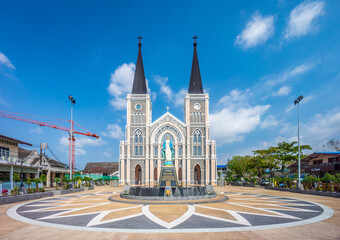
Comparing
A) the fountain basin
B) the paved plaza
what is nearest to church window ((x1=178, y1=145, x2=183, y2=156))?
the fountain basin

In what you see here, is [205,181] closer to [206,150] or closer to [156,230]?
[206,150]

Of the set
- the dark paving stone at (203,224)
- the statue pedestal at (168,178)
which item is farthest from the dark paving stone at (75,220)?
the statue pedestal at (168,178)

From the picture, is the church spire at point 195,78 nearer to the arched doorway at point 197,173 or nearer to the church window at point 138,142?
the church window at point 138,142

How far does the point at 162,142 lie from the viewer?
2272 inches

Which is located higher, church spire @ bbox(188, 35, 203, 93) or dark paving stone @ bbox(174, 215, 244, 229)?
church spire @ bbox(188, 35, 203, 93)

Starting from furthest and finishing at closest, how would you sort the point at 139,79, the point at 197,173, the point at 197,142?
the point at 139,79, the point at 197,142, the point at 197,173

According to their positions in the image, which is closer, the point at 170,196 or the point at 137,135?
the point at 170,196

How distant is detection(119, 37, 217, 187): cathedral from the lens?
5575 cm

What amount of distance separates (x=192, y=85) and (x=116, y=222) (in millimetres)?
51800

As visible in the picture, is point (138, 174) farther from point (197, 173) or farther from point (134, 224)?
point (134, 224)

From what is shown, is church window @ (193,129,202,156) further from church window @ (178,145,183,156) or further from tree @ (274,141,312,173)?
tree @ (274,141,312,173)

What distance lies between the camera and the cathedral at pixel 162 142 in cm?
5575

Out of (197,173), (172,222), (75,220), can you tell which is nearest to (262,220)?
(172,222)

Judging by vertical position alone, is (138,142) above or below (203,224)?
above
